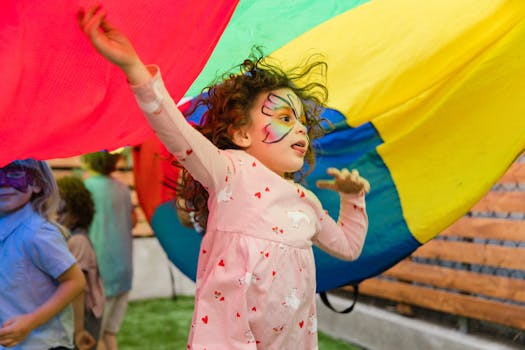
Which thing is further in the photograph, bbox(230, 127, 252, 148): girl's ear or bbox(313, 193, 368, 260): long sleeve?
bbox(313, 193, 368, 260): long sleeve

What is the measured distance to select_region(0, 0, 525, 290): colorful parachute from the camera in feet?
4.25

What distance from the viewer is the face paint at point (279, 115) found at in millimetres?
1478

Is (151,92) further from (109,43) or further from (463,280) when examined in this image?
(463,280)

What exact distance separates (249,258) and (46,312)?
0.68 m

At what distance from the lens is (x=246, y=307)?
4.36 ft

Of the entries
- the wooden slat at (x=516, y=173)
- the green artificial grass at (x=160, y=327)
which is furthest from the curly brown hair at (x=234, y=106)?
the green artificial grass at (x=160, y=327)

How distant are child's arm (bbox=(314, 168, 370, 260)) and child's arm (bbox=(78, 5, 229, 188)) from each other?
0.45 metres

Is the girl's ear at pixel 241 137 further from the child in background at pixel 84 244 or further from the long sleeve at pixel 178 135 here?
the child in background at pixel 84 244

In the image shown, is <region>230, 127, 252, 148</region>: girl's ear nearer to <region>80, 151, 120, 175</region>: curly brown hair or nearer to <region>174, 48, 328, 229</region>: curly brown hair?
<region>174, 48, 328, 229</region>: curly brown hair

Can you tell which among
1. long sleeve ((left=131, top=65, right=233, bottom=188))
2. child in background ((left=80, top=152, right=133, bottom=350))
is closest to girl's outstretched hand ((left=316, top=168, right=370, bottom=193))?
long sleeve ((left=131, top=65, right=233, bottom=188))

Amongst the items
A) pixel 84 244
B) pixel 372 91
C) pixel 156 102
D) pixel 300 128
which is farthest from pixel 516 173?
pixel 156 102

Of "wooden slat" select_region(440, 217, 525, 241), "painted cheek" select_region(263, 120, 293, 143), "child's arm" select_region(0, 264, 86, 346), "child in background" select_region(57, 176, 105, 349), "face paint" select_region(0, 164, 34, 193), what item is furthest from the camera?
"wooden slat" select_region(440, 217, 525, 241)

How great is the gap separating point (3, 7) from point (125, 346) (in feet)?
11.0

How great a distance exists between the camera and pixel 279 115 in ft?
4.92
